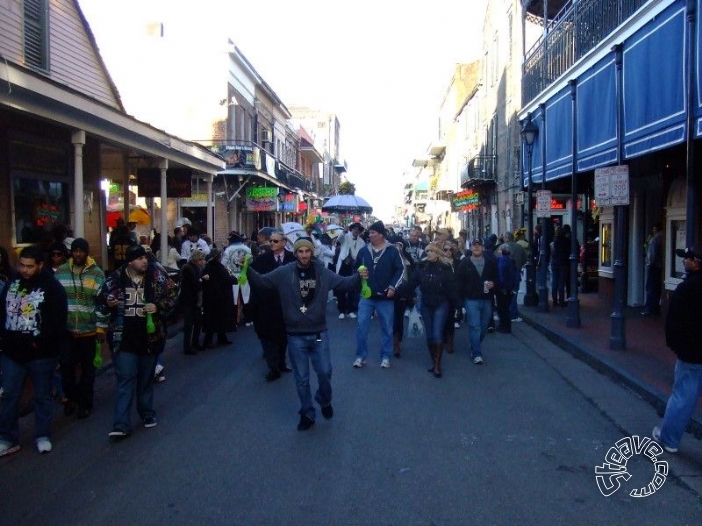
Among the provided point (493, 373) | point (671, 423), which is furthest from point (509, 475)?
point (493, 373)

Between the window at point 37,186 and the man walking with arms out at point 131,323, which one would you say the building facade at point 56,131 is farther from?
the man walking with arms out at point 131,323

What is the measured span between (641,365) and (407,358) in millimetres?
3186

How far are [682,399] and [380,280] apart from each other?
4406 millimetres

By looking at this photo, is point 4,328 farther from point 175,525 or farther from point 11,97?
point 11,97

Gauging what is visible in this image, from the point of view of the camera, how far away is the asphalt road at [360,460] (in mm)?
4902

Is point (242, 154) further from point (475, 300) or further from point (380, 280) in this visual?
point (380, 280)

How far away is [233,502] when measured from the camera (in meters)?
5.03

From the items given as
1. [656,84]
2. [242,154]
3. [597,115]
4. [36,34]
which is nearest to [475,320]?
[656,84]

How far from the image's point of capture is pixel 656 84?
33.1 feet

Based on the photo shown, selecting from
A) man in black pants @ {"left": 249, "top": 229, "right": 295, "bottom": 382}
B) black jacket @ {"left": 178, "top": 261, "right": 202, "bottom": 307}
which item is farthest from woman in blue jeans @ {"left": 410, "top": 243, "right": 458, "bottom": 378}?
black jacket @ {"left": 178, "top": 261, "right": 202, "bottom": 307}

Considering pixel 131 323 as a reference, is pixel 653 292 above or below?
below

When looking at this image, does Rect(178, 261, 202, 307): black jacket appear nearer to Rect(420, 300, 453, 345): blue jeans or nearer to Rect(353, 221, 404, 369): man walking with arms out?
Rect(353, 221, 404, 369): man walking with arms out

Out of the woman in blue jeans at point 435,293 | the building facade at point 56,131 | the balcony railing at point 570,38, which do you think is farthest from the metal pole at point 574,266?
the building facade at point 56,131

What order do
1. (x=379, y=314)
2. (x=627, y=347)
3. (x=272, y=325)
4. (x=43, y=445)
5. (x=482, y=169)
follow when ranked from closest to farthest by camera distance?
(x=43, y=445) < (x=272, y=325) < (x=379, y=314) < (x=627, y=347) < (x=482, y=169)
